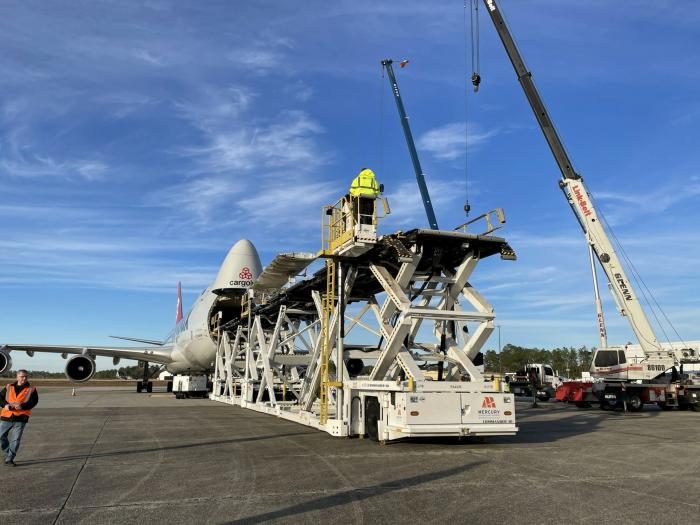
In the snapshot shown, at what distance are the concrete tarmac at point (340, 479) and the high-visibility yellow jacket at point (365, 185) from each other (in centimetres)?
669

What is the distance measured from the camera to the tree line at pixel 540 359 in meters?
111

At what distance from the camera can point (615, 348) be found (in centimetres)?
3064

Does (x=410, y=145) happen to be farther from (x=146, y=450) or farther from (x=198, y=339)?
(x=146, y=450)

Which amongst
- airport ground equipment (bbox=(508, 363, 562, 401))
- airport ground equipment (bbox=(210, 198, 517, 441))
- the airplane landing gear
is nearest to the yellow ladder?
airport ground equipment (bbox=(210, 198, 517, 441))

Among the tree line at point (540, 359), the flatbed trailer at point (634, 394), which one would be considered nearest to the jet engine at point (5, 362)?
the flatbed trailer at point (634, 394)

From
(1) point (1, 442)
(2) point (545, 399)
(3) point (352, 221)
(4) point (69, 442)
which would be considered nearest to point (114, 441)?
(4) point (69, 442)

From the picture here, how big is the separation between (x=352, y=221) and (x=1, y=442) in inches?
374

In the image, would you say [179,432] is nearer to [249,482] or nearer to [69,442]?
[69,442]

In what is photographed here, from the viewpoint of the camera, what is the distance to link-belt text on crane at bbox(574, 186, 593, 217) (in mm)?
28891

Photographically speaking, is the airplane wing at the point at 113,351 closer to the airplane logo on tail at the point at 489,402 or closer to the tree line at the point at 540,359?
the airplane logo on tail at the point at 489,402

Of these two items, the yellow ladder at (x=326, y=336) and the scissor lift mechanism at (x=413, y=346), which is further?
the yellow ladder at (x=326, y=336)

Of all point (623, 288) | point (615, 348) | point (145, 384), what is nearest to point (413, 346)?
point (623, 288)

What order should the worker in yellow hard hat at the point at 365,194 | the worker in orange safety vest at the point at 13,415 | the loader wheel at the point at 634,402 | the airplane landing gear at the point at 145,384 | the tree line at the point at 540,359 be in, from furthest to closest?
the tree line at the point at 540,359 → the airplane landing gear at the point at 145,384 → the loader wheel at the point at 634,402 → the worker in yellow hard hat at the point at 365,194 → the worker in orange safety vest at the point at 13,415

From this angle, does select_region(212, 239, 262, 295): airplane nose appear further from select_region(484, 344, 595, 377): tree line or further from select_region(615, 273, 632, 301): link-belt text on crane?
select_region(484, 344, 595, 377): tree line
